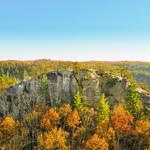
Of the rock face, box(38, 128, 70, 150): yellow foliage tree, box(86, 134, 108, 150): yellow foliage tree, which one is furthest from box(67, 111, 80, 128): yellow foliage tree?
the rock face

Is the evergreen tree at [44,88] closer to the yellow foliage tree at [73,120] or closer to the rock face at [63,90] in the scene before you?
the rock face at [63,90]

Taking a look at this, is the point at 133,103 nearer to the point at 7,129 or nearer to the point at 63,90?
the point at 63,90

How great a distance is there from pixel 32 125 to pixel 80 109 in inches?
924

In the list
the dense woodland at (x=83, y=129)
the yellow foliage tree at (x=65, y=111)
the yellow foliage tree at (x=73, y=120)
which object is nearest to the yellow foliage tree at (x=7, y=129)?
the dense woodland at (x=83, y=129)

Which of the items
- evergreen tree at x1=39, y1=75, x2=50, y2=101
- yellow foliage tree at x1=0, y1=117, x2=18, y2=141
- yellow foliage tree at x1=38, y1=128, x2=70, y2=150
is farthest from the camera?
evergreen tree at x1=39, y1=75, x2=50, y2=101

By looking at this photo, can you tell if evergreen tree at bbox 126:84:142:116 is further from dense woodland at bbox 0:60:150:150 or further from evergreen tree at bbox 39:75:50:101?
evergreen tree at bbox 39:75:50:101

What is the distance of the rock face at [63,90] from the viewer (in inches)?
6516

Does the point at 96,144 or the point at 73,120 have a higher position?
the point at 73,120

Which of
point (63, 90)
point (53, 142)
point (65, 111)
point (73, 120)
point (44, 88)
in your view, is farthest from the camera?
point (63, 90)

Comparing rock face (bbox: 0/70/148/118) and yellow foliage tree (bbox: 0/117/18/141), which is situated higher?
rock face (bbox: 0/70/148/118)

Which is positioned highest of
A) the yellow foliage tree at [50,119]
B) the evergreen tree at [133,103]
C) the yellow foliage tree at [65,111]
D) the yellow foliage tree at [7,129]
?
the evergreen tree at [133,103]

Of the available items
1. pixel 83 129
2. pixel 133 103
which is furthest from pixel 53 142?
pixel 133 103

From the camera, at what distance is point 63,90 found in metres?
174

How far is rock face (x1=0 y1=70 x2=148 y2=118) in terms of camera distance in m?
166
